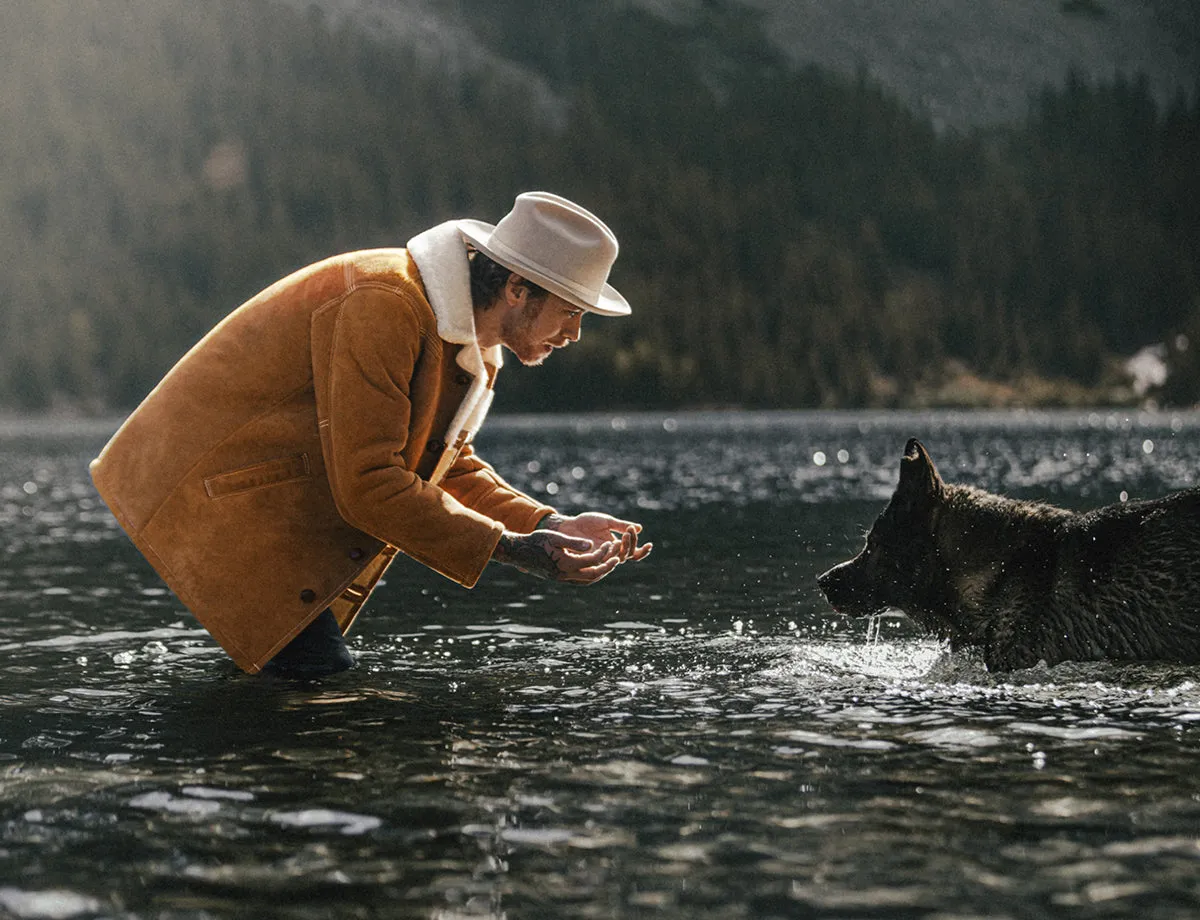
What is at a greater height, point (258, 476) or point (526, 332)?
point (526, 332)

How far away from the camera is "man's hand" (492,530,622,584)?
8.15 m

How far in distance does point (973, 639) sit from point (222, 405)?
5527mm

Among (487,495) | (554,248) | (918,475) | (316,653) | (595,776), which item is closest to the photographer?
(595,776)

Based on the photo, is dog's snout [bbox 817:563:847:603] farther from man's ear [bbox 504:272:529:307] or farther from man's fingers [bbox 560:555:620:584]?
man's ear [bbox 504:272:529:307]

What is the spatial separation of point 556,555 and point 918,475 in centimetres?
364

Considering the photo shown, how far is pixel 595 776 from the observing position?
298 inches

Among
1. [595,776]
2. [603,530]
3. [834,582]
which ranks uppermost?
[603,530]

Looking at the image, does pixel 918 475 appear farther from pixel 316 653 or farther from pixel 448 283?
pixel 316 653

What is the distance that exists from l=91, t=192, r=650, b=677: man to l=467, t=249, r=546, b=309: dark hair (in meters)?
0.01

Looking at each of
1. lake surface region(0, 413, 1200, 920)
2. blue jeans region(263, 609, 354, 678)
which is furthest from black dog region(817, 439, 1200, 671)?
blue jeans region(263, 609, 354, 678)

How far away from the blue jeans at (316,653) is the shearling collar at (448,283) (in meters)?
2.29

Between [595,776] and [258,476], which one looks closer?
[595,776]

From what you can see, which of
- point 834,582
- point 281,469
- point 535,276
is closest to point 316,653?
point 281,469

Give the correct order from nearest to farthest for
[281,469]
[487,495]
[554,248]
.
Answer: [554,248]
[281,469]
[487,495]
